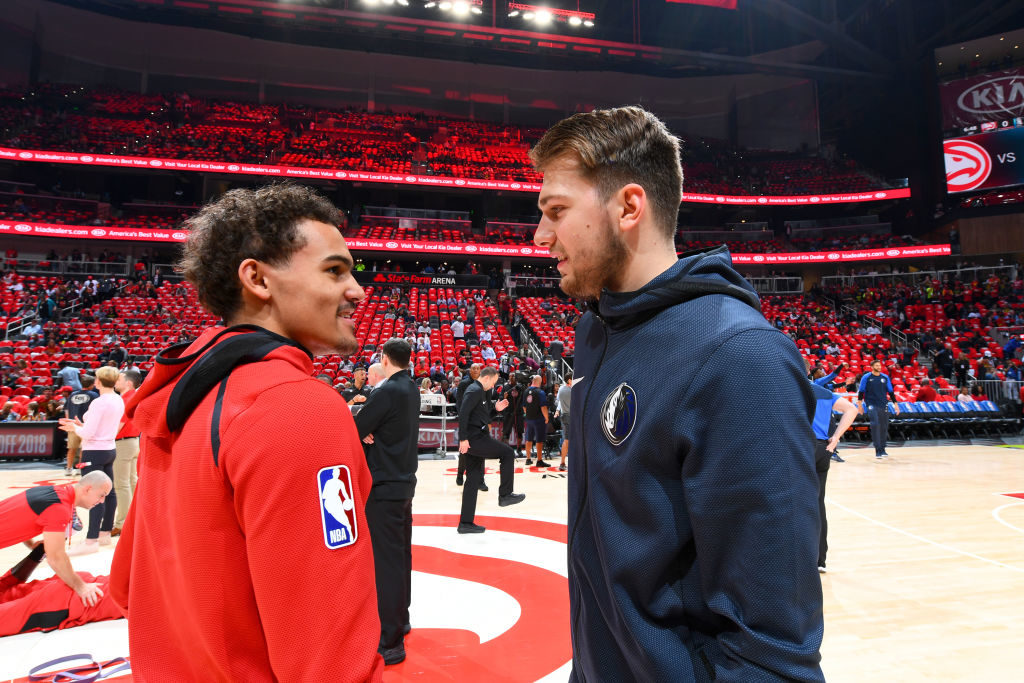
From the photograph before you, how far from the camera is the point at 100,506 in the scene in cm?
578

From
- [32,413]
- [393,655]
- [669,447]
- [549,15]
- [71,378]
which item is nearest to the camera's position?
[669,447]

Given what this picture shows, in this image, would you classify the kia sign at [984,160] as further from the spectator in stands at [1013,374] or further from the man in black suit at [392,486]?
the man in black suit at [392,486]

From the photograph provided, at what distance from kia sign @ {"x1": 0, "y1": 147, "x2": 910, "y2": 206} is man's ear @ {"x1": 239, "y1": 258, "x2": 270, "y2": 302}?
22376 millimetres

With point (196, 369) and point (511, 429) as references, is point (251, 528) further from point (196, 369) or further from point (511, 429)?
point (511, 429)

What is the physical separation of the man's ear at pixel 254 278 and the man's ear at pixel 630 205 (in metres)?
0.73

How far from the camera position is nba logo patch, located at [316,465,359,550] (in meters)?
0.85

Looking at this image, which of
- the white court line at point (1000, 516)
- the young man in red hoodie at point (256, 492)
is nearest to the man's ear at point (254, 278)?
the young man in red hoodie at point (256, 492)

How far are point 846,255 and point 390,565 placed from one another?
29064 mm

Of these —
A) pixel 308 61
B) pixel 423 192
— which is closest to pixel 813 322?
pixel 423 192

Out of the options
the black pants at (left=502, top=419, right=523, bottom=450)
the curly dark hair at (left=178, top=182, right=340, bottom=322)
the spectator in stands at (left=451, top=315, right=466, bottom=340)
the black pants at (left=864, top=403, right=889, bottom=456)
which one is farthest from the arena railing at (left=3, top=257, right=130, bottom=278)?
the curly dark hair at (left=178, top=182, right=340, bottom=322)

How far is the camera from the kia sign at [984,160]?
75.8 feet

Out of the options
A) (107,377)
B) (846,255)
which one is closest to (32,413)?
(107,377)

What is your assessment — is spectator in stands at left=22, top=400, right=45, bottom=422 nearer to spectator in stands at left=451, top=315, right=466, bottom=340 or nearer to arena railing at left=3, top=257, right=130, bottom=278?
spectator in stands at left=451, top=315, right=466, bottom=340

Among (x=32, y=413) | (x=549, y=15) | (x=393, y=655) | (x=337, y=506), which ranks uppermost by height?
(x=549, y=15)
